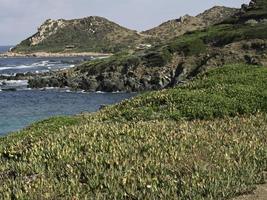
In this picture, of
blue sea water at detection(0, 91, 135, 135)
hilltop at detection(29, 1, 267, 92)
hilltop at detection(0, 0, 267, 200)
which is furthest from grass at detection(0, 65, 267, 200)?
hilltop at detection(29, 1, 267, 92)

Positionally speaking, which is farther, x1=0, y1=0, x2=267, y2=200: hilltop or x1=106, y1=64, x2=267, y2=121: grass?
x1=106, y1=64, x2=267, y2=121: grass

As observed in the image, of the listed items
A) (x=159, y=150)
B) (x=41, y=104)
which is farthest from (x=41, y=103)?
A: (x=159, y=150)

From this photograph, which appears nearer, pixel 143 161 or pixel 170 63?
pixel 143 161

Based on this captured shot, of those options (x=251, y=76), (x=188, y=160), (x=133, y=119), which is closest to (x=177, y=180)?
(x=188, y=160)

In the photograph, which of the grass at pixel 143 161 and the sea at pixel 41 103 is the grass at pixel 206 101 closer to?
the grass at pixel 143 161

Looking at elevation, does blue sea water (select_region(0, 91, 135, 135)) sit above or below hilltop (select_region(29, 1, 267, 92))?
below

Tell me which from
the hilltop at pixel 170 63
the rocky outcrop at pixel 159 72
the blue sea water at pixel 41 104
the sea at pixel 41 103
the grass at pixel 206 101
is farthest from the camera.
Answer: the hilltop at pixel 170 63

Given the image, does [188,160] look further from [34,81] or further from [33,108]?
[34,81]

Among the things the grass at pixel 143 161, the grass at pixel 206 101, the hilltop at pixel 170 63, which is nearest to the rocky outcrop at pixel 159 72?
the hilltop at pixel 170 63

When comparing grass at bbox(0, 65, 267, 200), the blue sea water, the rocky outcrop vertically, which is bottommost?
the blue sea water

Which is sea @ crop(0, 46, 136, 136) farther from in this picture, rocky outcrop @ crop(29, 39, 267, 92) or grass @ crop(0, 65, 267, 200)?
grass @ crop(0, 65, 267, 200)

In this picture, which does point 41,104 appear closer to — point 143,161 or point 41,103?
point 41,103

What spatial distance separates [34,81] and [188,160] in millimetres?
96724

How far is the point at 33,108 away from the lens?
7225 centimetres
